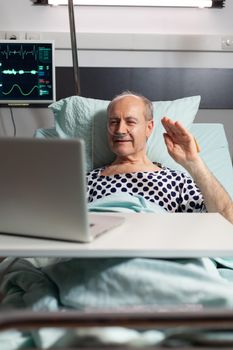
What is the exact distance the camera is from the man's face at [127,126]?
1.92 meters

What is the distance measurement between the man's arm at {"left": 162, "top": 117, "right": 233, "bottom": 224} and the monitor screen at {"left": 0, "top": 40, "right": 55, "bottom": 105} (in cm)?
98

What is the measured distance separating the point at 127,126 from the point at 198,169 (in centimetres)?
43

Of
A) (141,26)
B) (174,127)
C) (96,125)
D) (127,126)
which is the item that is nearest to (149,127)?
(127,126)

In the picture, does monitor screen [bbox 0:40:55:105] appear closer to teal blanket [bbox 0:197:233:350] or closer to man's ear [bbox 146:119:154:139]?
man's ear [bbox 146:119:154:139]

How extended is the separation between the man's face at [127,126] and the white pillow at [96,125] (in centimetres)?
17

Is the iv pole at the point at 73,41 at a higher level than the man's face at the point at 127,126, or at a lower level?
higher

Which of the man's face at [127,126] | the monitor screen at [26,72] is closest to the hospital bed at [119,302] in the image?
the man's face at [127,126]

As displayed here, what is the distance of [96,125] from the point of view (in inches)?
84.7

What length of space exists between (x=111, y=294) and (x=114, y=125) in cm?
110

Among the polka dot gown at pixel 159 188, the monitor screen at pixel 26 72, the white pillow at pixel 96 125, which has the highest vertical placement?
the monitor screen at pixel 26 72

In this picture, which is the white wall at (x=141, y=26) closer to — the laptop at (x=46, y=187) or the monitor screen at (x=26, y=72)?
the monitor screen at (x=26, y=72)

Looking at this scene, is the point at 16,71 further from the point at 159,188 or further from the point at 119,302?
the point at 119,302

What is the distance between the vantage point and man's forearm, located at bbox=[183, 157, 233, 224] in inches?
62.5

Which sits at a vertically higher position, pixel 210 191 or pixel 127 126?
pixel 127 126
